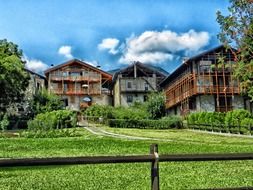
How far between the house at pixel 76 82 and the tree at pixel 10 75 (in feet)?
51.7

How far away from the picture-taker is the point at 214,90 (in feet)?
189

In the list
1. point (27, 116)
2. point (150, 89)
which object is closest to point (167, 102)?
point (150, 89)

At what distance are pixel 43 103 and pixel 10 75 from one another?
12.5 m

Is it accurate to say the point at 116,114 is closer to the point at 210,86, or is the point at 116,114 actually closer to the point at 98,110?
the point at 98,110

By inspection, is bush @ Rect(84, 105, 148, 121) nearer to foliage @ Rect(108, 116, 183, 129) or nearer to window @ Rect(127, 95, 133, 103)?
foliage @ Rect(108, 116, 183, 129)

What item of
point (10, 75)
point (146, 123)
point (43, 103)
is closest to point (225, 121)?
point (146, 123)

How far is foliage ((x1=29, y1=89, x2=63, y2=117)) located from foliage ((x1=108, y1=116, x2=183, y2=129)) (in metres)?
16.4

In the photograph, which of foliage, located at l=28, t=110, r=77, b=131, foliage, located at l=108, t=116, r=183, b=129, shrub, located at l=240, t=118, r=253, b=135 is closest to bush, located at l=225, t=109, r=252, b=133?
shrub, located at l=240, t=118, r=253, b=135

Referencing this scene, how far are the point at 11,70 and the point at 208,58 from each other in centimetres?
2693

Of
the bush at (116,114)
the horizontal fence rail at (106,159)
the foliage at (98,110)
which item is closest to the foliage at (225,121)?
the bush at (116,114)

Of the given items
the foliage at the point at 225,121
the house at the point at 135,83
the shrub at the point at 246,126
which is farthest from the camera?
the house at the point at 135,83

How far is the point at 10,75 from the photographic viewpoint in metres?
55.3

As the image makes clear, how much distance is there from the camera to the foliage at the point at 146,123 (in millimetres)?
51375

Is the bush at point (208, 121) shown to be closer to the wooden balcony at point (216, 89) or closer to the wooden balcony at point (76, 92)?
the wooden balcony at point (216, 89)
